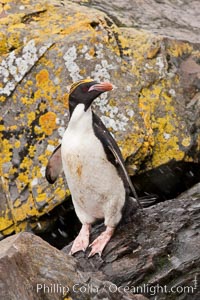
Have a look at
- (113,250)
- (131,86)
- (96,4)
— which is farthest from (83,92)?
(96,4)

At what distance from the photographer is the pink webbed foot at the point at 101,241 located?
7.42m

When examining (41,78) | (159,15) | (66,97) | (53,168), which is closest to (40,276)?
(53,168)

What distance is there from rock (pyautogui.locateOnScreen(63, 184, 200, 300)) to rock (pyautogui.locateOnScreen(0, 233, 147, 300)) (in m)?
→ 0.75

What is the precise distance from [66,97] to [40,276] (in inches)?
147

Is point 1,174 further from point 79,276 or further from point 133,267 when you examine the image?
point 79,276

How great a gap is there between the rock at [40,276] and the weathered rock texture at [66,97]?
2.88 m

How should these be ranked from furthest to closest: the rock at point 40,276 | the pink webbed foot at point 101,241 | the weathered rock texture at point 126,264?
the pink webbed foot at point 101,241 → the weathered rock texture at point 126,264 → the rock at point 40,276

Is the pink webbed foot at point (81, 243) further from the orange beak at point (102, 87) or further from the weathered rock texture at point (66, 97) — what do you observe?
the orange beak at point (102, 87)

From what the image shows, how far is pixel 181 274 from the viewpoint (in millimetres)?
6887

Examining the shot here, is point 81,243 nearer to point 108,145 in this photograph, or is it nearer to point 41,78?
point 108,145

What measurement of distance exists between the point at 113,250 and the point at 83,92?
141cm

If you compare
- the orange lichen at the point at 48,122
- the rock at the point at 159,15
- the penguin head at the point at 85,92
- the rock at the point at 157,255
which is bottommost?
the rock at the point at 157,255

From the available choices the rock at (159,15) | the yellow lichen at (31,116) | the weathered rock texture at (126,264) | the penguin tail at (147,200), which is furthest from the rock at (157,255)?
the rock at (159,15)

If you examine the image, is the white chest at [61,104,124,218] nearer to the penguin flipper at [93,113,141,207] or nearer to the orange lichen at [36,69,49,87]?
the penguin flipper at [93,113,141,207]
